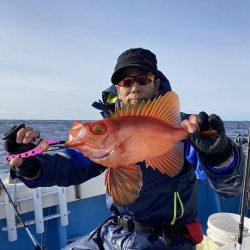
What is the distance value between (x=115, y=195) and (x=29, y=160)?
0.97 metres

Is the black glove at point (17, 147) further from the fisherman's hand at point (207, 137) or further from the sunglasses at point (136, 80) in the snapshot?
the fisherman's hand at point (207, 137)

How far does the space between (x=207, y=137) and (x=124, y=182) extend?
0.69m

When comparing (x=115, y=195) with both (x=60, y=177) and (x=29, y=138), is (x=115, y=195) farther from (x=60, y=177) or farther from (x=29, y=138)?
(x=60, y=177)

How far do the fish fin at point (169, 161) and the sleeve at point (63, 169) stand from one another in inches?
46.7

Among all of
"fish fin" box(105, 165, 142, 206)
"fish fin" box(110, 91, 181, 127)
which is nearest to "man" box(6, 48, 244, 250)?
"fish fin" box(110, 91, 181, 127)

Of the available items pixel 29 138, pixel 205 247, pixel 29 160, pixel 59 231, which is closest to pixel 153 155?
pixel 29 138

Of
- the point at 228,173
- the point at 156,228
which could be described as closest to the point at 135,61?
the point at 228,173

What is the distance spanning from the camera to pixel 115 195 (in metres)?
1.91

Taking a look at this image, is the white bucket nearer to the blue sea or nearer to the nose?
the blue sea

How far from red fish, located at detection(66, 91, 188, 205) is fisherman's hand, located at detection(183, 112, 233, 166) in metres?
0.07

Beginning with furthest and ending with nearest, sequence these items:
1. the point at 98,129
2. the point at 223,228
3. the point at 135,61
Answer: the point at 223,228, the point at 135,61, the point at 98,129

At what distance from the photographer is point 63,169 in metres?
2.86

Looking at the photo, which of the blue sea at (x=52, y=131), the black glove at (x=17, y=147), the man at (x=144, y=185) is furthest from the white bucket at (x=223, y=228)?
the black glove at (x=17, y=147)

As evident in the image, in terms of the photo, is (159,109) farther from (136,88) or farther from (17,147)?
(17,147)
